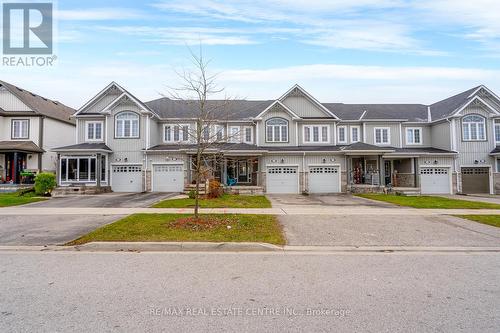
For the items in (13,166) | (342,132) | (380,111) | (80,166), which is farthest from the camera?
(380,111)

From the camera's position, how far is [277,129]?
81.4ft

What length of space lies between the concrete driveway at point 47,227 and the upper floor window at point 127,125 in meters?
13.7

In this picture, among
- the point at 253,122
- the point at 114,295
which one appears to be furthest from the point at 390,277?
the point at 253,122

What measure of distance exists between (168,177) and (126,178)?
11.8 ft

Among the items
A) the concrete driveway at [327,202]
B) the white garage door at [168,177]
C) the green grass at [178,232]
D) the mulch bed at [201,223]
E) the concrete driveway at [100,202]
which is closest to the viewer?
the green grass at [178,232]

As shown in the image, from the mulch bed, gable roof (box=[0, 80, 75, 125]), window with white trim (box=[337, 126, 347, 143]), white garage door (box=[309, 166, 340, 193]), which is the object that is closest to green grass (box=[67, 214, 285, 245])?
the mulch bed

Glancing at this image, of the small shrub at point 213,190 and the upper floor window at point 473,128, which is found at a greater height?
the upper floor window at point 473,128

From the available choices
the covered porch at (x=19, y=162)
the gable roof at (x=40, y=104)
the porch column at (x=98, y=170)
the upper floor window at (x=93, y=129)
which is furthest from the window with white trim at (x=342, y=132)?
the covered porch at (x=19, y=162)

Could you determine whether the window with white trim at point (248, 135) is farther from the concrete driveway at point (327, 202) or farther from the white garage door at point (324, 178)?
the concrete driveway at point (327, 202)

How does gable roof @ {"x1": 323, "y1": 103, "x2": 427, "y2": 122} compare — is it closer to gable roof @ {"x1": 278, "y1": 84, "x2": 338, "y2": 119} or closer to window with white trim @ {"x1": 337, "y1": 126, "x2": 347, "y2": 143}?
window with white trim @ {"x1": 337, "y1": 126, "x2": 347, "y2": 143}

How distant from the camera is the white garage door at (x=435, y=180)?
2411 centimetres

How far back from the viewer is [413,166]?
2452cm

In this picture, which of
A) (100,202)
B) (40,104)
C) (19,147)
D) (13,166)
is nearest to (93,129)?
(19,147)

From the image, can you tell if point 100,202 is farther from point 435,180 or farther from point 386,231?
point 435,180
